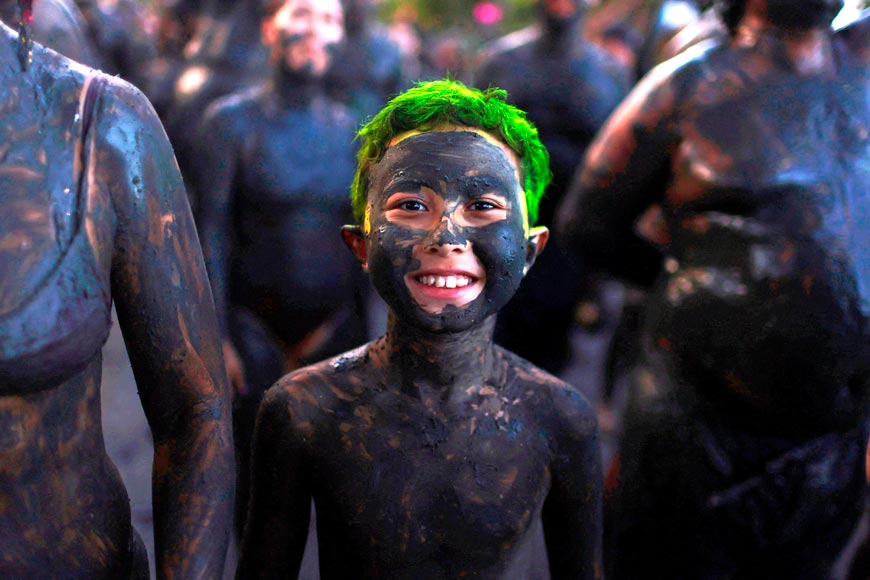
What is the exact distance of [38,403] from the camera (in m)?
1.25

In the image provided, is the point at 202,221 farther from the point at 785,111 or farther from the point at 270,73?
the point at 785,111

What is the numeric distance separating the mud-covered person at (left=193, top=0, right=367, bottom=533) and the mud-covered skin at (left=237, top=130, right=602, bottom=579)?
4.93ft

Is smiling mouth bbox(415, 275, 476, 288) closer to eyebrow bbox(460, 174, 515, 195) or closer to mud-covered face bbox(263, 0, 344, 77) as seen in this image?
eyebrow bbox(460, 174, 515, 195)

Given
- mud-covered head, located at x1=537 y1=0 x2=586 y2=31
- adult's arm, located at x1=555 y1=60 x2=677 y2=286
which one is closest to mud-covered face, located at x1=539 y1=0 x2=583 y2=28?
mud-covered head, located at x1=537 y1=0 x2=586 y2=31

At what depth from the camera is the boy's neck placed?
1.60 m

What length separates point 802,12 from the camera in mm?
2135

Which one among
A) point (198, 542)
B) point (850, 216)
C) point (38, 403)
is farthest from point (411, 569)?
point (850, 216)

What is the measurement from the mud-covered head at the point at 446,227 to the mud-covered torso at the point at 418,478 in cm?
20

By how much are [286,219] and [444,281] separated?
1856 mm

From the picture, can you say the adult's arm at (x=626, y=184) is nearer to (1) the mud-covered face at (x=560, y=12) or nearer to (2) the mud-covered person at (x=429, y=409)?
(2) the mud-covered person at (x=429, y=409)

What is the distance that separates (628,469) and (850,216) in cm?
83

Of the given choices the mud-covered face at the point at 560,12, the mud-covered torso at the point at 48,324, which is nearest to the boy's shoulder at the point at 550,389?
the mud-covered torso at the point at 48,324

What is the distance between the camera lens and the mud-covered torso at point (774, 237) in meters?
2.01

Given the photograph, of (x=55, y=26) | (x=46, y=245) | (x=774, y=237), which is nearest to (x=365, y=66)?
(x=55, y=26)
